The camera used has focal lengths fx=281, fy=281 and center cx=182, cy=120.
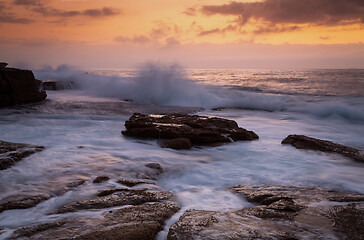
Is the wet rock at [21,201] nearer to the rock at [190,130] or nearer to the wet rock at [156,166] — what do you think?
the wet rock at [156,166]

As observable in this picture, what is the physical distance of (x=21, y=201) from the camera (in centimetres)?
300

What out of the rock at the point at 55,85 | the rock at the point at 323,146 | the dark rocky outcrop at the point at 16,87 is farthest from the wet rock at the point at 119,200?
the rock at the point at 55,85

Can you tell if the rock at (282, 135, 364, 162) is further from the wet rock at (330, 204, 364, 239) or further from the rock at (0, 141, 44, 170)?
the rock at (0, 141, 44, 170)

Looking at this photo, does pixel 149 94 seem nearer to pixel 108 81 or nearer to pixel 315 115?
pixel 108 81

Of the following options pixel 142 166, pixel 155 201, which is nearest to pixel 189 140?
pixel 142 166

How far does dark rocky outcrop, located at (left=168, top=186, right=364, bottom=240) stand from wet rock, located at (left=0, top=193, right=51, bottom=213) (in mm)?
Result: 1643

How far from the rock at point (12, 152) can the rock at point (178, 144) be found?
2455 millimetres

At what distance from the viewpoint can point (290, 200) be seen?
3.04 metres

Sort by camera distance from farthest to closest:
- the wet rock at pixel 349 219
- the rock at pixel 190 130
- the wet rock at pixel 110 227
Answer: the rock at pixel 190 130 < the wet rock at pixel 349 219 < the wet rock at pixel 110 227

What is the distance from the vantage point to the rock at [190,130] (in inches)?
256

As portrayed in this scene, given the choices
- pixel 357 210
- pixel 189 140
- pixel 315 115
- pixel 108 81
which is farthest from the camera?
pixel 108 81

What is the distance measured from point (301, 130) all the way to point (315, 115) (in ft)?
12.5

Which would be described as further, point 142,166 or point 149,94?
point 149,94

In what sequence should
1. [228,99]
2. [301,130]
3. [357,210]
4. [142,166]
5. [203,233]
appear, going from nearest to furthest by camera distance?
[203,233], [357,210], [142,166], [301,130], [228,99]
